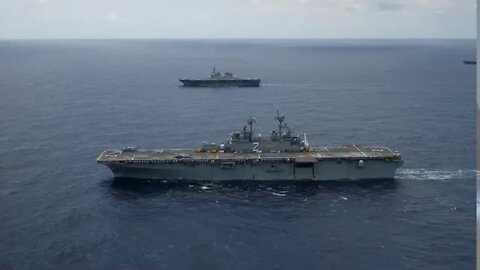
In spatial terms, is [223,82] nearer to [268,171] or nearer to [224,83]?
[224,83]

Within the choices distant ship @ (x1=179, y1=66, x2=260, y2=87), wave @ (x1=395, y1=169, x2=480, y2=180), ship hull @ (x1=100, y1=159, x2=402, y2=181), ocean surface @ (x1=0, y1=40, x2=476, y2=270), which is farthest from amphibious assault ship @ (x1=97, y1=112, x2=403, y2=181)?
distant ship @ (x1=179, y1=66, x2=260, y2=87)

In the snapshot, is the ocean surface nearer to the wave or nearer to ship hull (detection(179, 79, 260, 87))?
the wave

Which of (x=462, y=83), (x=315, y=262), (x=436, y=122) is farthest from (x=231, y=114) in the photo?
(x=462, y=83)

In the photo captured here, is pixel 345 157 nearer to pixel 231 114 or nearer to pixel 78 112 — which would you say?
pixel 231 114

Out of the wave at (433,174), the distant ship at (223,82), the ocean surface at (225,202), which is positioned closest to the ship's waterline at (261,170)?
the ocean surface at (225,202)

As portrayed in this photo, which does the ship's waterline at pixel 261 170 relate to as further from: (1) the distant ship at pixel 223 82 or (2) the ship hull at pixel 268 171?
(1) the distant ship at pixel 223 82
